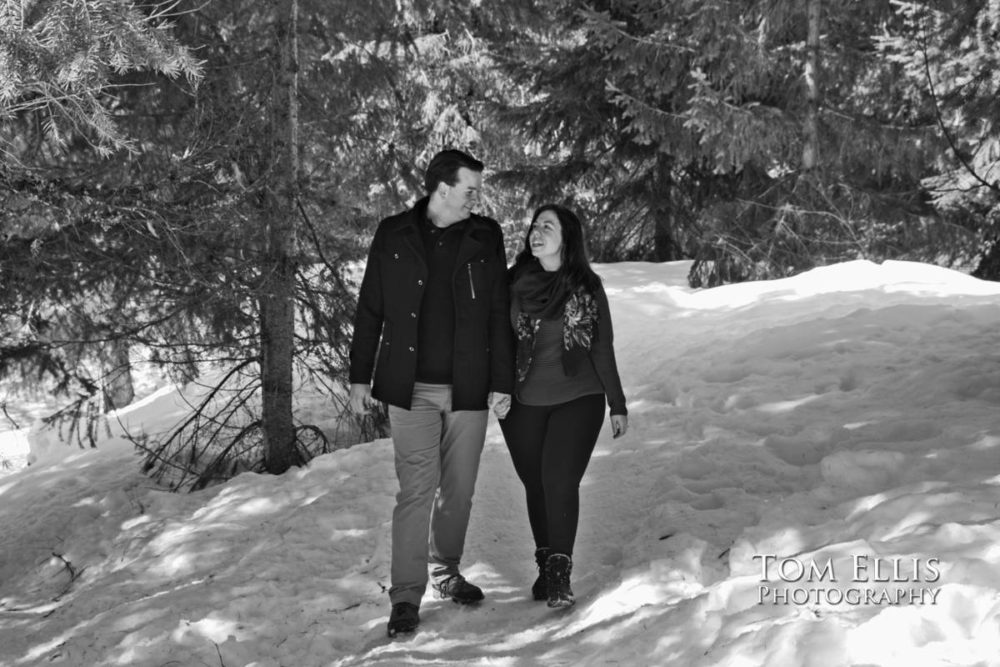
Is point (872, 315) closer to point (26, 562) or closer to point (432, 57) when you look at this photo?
point (26, 562)

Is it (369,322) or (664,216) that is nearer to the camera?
(369,322)

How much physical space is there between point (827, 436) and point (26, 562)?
20.7ft

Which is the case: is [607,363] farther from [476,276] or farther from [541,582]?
[541,582]

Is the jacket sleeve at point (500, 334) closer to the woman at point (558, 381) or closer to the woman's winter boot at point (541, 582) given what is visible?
the woman at point (558, 381)

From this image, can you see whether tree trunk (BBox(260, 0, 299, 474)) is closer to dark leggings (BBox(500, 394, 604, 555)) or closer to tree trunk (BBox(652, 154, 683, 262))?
dark leggings (BBox(500, 394, 604, 555))

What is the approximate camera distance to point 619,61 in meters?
14.1

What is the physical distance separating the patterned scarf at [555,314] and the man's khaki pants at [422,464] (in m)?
0.42

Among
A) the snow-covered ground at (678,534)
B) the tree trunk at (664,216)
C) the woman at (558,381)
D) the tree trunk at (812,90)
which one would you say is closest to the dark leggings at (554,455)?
the woman at (558,381)

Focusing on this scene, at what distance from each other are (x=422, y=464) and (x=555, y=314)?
1.03 metres

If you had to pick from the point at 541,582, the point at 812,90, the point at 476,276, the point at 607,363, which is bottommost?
the point at 541,582

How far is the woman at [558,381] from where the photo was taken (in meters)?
4.65

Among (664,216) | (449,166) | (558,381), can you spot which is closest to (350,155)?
(449,166)

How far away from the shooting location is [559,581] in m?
4.59

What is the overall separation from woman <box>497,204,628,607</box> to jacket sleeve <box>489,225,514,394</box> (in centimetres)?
6
